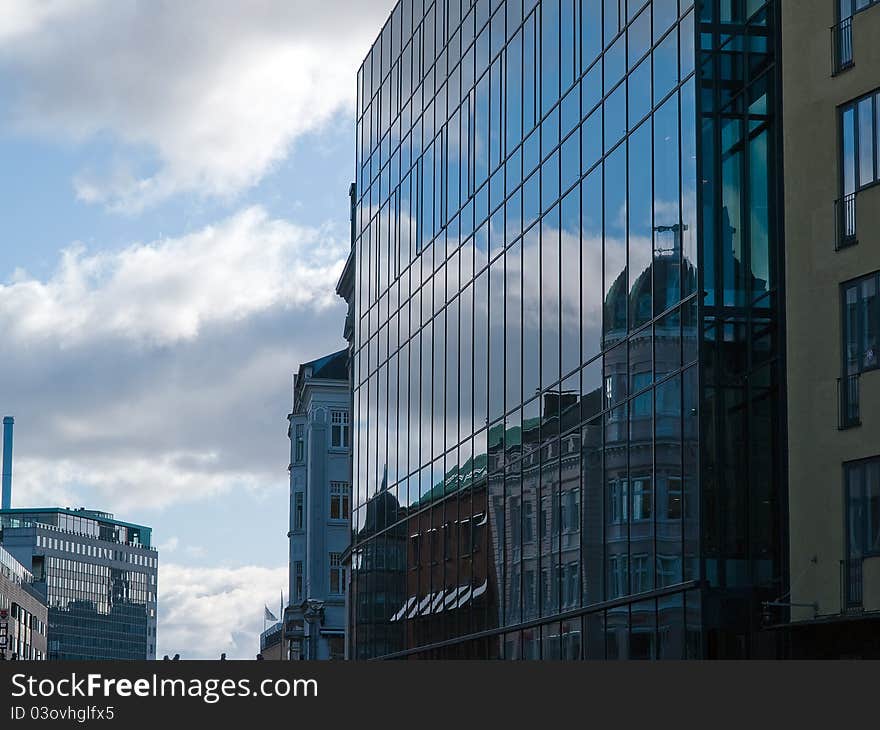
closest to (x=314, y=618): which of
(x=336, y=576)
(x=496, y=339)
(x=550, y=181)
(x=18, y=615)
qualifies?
(x=336, y=576)

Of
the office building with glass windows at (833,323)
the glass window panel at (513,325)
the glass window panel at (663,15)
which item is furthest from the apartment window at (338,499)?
the office building with glass windows at (833,323)

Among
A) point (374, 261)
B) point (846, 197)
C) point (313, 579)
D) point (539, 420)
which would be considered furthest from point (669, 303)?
point (313, 579)

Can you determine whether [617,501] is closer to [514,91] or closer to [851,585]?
[851,585]

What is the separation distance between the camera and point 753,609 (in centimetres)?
2964

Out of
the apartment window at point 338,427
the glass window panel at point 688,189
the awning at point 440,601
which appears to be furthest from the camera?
the apartment window at point 338,427

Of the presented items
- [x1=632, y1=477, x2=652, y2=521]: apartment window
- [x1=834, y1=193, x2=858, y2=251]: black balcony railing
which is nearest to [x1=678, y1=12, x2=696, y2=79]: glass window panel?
[x1=834, y1=193, x2=858, y2=251]: black balcony railing

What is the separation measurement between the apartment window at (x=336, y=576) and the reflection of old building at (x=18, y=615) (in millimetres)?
39382

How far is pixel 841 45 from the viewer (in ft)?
96.7

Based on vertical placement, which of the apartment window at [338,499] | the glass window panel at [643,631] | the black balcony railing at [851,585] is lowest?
the glass window panel at [643,631]

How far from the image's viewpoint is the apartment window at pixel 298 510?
104625 millimetres

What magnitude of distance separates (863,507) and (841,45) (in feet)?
25.5

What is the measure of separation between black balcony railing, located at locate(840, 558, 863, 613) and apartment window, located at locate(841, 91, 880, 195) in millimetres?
6113

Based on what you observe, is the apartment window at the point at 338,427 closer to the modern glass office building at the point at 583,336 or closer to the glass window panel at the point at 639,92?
the modern glass office building at the point at 583,336

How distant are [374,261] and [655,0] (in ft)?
92.5
